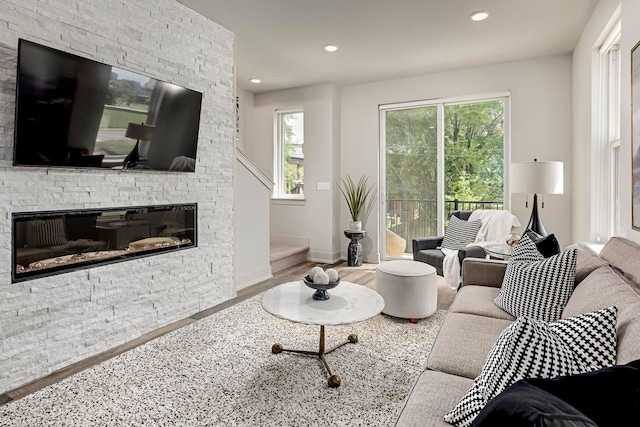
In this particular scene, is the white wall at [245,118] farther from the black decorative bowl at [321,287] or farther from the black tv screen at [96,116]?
the black decorative bowl at [321,287]

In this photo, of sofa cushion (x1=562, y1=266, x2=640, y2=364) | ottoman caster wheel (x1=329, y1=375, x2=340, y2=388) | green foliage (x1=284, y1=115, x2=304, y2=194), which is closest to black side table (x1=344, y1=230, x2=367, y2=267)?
green foliage (x1=284, y1=115, x2=304, y2=194)

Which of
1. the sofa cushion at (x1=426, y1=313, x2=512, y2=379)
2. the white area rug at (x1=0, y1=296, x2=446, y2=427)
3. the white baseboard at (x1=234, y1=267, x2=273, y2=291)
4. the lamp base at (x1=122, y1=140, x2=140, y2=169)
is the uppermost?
the lamp base at (x1=122, y1=140, x2=140, y2=169)

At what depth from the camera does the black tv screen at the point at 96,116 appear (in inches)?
84.0

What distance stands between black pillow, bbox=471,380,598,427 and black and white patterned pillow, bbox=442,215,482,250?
12.1 ft

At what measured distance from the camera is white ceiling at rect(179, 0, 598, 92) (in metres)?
3.17

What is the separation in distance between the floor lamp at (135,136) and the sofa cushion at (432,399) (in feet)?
7.93

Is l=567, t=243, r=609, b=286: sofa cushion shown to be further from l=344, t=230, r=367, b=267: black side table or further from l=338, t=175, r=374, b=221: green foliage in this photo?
l=338, t=175, r=374, b=221: green foliage

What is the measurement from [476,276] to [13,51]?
10.5 feet

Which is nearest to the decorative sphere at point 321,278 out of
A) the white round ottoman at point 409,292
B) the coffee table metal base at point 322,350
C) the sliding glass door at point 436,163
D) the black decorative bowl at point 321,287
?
the black decorative bowl at point 321,287

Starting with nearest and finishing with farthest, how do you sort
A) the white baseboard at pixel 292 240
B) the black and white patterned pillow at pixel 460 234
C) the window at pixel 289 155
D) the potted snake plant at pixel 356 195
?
the black and white patterned pillow at pixel 460 234, the potted snake plant at pixel 356 195, the white baseboard at pixel 292 240, the window at pixel 289 155

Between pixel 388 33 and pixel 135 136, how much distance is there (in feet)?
8.36

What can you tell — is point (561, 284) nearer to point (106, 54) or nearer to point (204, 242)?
point (204, 242)

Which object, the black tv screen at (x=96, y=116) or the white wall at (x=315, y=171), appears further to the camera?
the white wall at (x=315, y=171)

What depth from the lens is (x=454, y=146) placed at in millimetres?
4996
